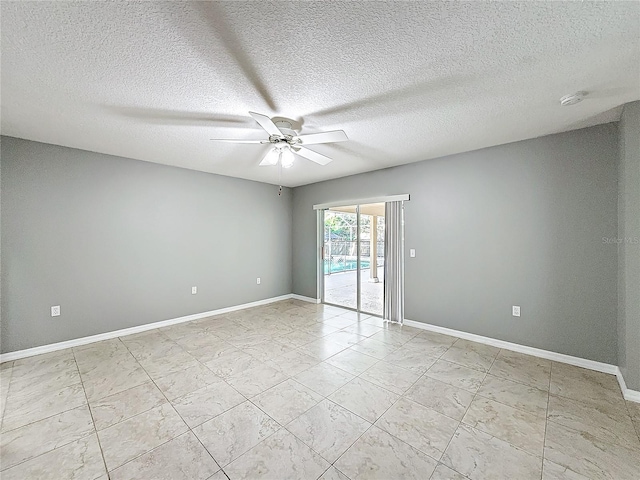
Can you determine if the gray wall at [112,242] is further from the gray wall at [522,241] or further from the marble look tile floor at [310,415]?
the gray wall at [522,241]

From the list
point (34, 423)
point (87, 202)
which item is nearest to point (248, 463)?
point (34, 423)

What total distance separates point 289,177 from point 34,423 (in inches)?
Answer: 174

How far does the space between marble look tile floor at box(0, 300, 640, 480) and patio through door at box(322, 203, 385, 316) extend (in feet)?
6.36

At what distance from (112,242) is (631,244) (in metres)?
5.98

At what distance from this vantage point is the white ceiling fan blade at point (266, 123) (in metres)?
2.07

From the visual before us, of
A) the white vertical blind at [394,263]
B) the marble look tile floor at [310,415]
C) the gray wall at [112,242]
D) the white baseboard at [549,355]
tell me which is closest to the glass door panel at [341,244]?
the white vertical blind at [394,263]

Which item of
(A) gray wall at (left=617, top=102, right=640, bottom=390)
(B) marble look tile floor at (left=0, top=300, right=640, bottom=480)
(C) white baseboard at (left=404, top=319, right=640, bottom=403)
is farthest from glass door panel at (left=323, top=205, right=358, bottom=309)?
(A) gray wall at (left=617, top=102, right=640, bottom=390)

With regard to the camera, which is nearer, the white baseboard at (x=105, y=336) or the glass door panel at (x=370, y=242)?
the white baseboard at (x=105, y=336)

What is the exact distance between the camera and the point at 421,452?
1.73 meters

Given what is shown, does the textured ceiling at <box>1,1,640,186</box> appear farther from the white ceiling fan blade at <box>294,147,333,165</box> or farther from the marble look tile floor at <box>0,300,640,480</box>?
the marble look tile floor at <box>0,300,640,480</box>

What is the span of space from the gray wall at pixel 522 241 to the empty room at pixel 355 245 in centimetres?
3

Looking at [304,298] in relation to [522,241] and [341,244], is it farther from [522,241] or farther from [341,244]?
[522,241]

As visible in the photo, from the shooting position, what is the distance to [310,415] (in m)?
2.09

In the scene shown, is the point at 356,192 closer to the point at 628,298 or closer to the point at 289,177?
the point at 289,177
